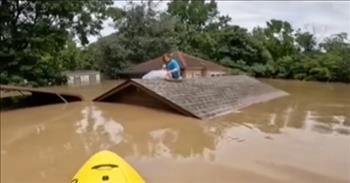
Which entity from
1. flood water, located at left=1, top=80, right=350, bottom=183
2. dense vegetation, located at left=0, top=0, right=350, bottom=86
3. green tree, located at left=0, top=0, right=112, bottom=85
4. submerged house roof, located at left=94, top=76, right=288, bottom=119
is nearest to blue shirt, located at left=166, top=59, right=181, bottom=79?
submerged house roof, located at left=94, top=76, right=288, bottom=119

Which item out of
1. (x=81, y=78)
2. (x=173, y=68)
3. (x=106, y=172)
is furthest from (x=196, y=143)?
(x=81, y=78)

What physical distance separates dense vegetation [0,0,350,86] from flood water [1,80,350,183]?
100 cm

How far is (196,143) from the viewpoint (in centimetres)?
571

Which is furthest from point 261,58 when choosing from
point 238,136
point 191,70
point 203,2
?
point 238,136

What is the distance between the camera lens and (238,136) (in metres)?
6.04

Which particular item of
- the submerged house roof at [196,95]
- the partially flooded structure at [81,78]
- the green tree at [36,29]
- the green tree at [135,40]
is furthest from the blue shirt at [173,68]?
the green tree at [135,40]

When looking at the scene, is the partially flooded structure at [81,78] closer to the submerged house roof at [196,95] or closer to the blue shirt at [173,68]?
the submerged house roof at [196,95]

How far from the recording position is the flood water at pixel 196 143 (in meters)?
4.13

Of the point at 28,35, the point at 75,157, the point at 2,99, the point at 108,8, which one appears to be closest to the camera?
the point at 75,157

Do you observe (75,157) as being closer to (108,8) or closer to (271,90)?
(271,90)

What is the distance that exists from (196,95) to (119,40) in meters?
17.0

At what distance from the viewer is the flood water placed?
413cm

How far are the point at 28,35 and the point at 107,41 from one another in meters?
6.86

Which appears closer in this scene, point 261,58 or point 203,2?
point 261,58
